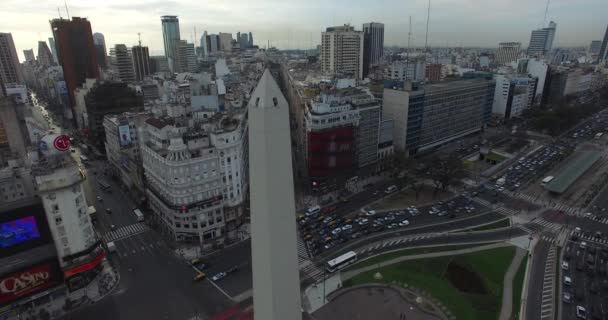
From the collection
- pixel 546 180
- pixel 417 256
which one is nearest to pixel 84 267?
pixel 417 256

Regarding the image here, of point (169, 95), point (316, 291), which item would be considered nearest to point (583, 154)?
point (316, 291)

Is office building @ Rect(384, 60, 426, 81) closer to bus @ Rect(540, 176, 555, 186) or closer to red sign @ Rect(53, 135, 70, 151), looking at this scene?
bus @ Rect(540, 176, 555, 186)

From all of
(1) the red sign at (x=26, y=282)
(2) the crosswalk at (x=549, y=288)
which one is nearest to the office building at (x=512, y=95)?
(2) the crosswalk at (x=549, y=288)

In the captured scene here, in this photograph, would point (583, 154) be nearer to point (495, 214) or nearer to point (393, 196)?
point (495, 214)

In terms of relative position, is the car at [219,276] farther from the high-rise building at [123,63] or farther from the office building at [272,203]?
the high-rise building at [123,63]

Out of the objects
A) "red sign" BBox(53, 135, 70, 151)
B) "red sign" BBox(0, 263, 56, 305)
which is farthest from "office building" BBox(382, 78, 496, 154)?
"red sign" BBox(0, 263, 56, 305)
